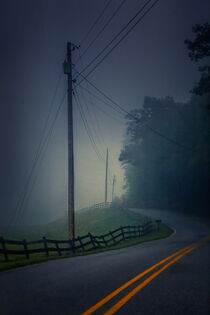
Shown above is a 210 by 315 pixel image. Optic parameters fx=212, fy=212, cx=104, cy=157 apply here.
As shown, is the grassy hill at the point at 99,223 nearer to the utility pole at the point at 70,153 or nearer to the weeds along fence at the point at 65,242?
the weeds along fence at the point at 65,242

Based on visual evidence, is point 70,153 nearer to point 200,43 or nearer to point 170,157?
point 200,43

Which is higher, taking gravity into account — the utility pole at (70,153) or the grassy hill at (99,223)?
the utility pole at (70,153)

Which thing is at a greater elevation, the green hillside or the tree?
the tree

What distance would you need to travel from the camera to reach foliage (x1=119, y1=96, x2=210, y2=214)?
37.8 metres

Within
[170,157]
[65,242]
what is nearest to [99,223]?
[65,242]

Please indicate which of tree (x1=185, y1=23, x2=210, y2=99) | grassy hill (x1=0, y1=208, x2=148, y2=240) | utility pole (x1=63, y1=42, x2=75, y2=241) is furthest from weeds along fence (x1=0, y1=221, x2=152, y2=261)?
tree (x1=185, y1=23, x2=210, y2=99)

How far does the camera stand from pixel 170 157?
1732 inches

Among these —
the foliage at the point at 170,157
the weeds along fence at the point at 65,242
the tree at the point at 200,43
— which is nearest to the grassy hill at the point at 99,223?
the weeds along fence at the point at 65,242

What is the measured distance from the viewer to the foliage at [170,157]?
124ft

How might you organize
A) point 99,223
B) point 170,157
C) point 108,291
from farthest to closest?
point 170,157 < point 99,223 < point 108,291

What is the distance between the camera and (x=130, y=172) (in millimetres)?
62000

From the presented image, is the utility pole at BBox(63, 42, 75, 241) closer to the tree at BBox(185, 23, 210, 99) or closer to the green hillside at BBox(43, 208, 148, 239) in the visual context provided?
the tree at BBox(185, 23, 210, 99)

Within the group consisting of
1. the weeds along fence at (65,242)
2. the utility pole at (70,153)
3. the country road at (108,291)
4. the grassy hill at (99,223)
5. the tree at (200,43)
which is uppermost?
the tree at (200,43)

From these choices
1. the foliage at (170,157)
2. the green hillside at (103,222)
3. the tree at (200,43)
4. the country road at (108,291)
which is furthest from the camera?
the foliage at (170,157)
